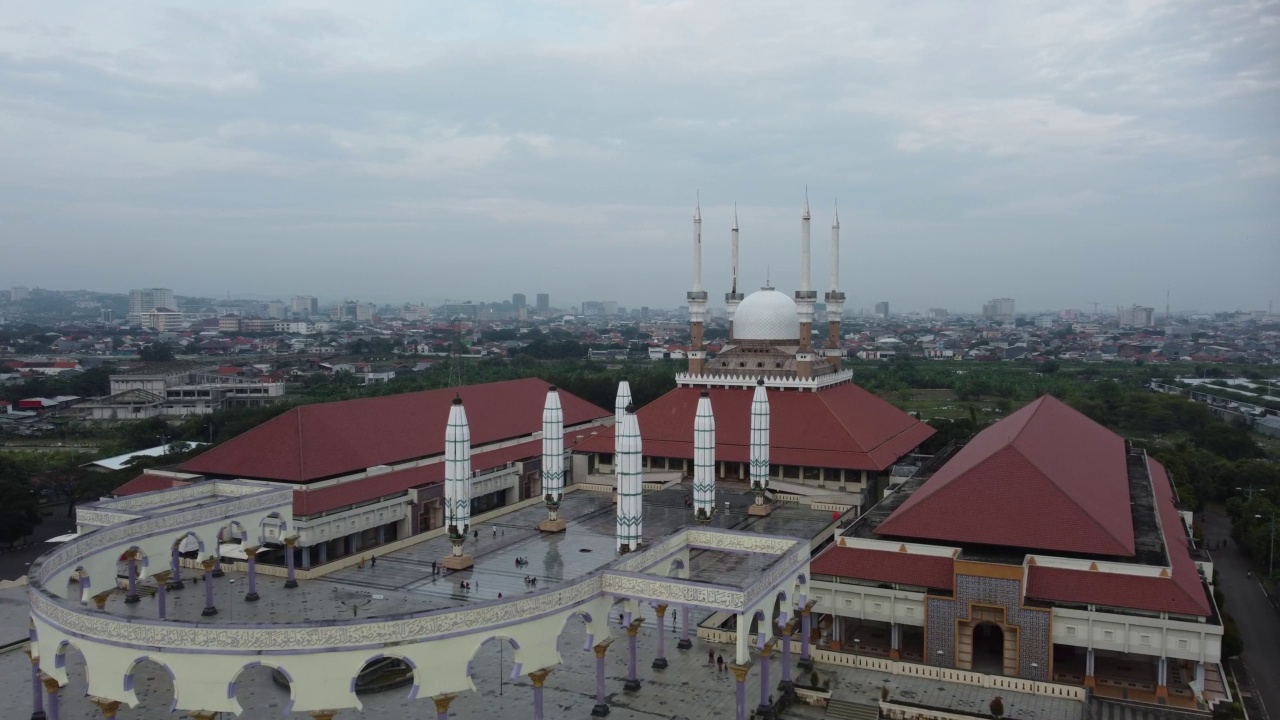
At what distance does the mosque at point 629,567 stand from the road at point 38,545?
205 inches

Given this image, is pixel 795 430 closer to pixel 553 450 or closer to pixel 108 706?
pixel 553 450

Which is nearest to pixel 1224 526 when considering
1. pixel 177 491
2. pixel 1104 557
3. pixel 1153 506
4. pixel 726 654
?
pixel 1153 506

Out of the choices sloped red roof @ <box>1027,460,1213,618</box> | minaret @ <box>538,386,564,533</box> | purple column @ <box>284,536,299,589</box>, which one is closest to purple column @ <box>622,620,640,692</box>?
sloped red roof @ <box>1027,460,1213,618</box>

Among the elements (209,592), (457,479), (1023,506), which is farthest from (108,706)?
(1023,506)

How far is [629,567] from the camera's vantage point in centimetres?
2023

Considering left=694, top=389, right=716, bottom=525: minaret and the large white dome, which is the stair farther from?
the large white dome

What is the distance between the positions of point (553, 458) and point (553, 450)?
12.5 inches

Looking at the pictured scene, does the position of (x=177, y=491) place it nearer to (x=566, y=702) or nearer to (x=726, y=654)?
(x=566, y=702)

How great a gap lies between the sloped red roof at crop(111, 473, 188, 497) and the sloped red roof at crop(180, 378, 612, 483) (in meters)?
0.73

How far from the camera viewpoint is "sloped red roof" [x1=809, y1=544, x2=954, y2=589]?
75.1 feet

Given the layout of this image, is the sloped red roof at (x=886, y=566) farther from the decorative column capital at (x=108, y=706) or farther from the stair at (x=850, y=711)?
the decorative column capital at (x=108, y=706)

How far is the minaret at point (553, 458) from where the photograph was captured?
31.1 metres

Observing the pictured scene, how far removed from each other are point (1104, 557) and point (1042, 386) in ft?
228

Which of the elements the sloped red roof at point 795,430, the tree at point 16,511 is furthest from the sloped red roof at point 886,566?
the tree at point 16,511
